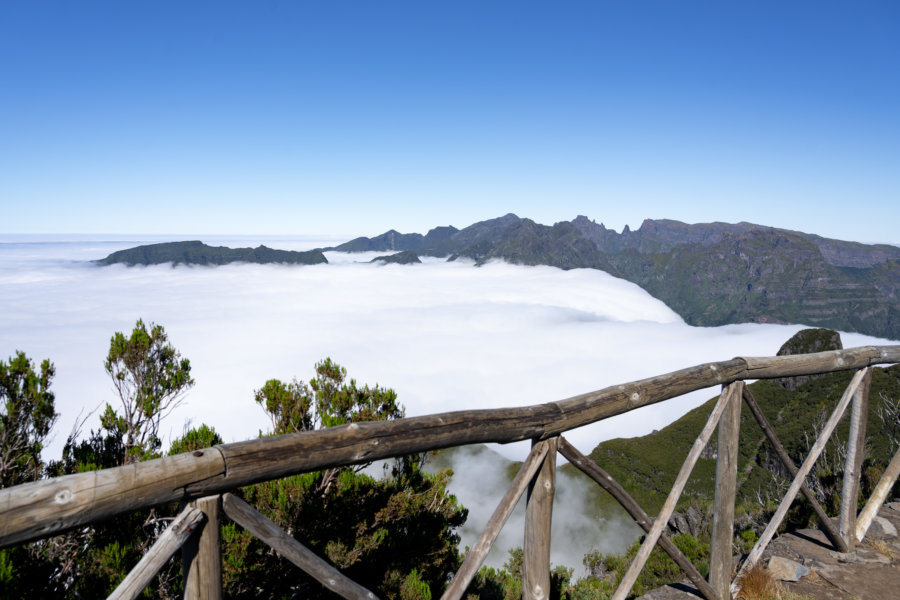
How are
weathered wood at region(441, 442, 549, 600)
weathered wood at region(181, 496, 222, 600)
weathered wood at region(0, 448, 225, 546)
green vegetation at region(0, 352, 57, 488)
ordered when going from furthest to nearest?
green vegetation at region(0, 352, 57, 488), weathered wood at region(441, 442, 549, 600), weathered wood at region(181, 496, 222, 600), weathered wood at region(0, 448, 225, 546)

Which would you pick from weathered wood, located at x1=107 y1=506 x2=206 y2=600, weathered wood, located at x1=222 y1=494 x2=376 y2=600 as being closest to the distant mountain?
weathered wood, located at x1=222 y1=494 x2=376 y2=600

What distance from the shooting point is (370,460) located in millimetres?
1879

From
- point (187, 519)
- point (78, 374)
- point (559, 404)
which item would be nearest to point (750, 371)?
point (559, 404)

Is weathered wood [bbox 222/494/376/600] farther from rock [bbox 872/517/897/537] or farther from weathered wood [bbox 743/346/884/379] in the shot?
rock [bbox 872/517/897/537]

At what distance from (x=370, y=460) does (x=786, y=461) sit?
3519 mm

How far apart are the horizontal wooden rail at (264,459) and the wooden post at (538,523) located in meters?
0.21

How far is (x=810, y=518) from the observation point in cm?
648

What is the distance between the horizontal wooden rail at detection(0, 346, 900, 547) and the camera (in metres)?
1.27

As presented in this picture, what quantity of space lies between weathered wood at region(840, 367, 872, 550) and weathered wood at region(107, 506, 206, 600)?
511cm

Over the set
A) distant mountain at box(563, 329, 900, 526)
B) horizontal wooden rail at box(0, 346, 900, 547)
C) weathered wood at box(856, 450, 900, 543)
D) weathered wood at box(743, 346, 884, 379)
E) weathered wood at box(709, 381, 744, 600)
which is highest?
horizontal wooden rail at box(0, 346, 900, 547)

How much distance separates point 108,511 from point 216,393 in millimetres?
199633

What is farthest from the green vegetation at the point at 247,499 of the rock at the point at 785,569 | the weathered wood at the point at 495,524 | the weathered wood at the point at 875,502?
the weathered wood at the point at 875,502

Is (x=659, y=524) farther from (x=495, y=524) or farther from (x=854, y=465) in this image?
(x=854, y=465)

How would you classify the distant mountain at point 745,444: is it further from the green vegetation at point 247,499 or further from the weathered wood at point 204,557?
the weathered wood at point 204,557
